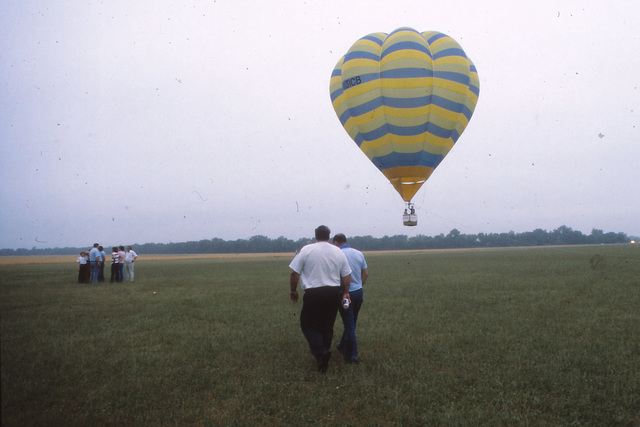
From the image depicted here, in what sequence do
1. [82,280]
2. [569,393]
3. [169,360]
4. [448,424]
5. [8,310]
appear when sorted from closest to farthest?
[8,310]
[448,424]
[569,393]
[169,360]
[82,280]

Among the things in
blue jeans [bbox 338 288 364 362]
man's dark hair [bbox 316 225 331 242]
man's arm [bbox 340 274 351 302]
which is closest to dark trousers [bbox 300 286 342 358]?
man's arm [bbox 340 274 351 302]

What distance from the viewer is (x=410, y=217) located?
41.0ft

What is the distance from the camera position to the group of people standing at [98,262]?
18.3 metres

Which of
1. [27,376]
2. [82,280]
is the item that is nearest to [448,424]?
[27,376]

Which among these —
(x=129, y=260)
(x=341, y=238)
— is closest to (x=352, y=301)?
(x=341, y=238)

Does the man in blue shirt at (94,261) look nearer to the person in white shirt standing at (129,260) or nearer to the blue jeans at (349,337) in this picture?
the person in white shirt standing at (129,260)

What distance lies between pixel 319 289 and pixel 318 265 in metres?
0.33

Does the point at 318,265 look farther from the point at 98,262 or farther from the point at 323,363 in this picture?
the point at 98,262

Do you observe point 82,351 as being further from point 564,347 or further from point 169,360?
point 564,347

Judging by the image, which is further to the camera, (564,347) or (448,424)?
(564,347)

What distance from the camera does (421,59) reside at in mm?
11398

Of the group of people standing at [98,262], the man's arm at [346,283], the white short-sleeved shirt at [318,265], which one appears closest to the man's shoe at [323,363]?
the man's arm at [346,283]

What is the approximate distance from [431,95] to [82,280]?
1716 cm

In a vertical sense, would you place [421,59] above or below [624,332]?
above
